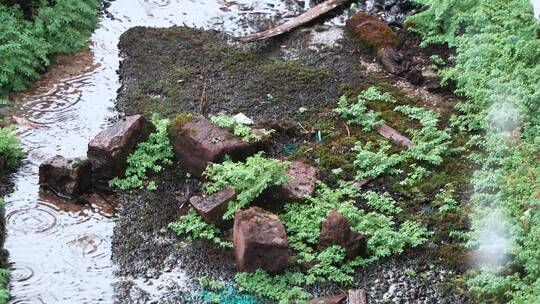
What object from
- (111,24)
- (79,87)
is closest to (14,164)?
(79,87)

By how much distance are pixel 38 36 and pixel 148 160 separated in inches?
130

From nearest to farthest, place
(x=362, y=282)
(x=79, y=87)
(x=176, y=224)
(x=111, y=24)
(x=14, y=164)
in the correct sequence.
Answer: (x=362, y=282) < (x=176, y=224) < (x=14, y=164) < (x=79, y=87) < (x=111, y=24)

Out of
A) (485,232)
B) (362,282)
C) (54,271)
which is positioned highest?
(485,232)

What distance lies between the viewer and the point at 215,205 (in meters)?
7.20

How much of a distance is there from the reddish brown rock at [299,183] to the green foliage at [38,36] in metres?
3.86

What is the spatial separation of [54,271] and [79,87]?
11.2 feet

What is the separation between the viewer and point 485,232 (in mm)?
6875

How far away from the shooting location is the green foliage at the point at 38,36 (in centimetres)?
942

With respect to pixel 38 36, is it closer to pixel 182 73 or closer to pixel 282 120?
pixel 182 73

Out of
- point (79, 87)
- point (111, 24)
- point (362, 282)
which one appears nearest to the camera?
point (362, 282)

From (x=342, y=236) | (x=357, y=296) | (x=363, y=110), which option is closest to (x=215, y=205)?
(x=342, y=236)

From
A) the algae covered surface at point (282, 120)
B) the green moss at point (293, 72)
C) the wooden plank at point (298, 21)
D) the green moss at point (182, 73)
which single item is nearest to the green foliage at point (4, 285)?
the algae covered surface at point (282, 120)

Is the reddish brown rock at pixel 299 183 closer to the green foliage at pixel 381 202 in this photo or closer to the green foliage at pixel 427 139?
the green foliage at pixel 381 202

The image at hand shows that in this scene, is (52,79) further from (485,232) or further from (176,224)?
(485,232)
